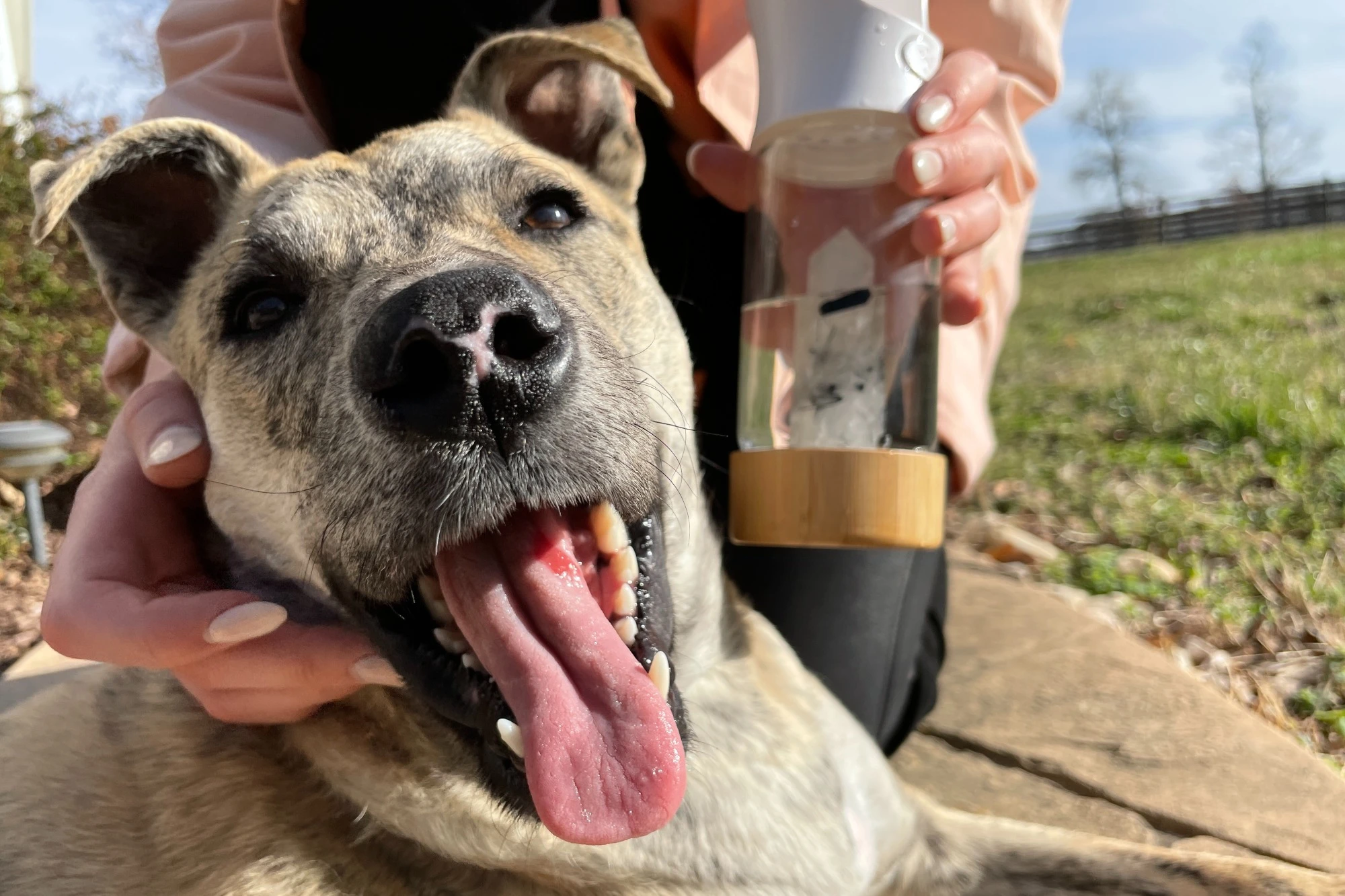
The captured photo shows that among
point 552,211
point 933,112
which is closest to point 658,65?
point 552,211

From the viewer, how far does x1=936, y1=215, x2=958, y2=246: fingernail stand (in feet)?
8.32

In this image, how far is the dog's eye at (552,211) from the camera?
2.38 metres

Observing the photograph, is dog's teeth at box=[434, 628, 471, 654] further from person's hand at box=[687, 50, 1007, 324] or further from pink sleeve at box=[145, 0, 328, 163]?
pink sleeve at box=[145, 0, 328, 163]

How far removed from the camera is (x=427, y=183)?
90.3 inches

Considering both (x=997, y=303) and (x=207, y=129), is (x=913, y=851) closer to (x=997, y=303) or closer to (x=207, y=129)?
(x=997, y=303)

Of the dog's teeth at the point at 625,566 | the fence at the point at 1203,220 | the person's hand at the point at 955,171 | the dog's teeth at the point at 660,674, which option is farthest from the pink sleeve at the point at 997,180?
the fence at the point at 1203,220

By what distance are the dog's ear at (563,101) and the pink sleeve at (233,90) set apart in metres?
0.69

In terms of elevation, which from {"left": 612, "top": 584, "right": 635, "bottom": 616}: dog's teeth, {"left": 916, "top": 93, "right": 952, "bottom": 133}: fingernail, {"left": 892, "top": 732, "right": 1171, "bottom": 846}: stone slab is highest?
{"left": 916, "top": 93, "right": 952, "bottom": 133}: fingernail

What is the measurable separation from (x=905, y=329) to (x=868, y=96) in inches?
29.4

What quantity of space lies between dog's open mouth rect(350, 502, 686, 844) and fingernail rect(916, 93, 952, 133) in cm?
125

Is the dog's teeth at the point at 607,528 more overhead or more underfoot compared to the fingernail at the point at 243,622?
Result: more overhead

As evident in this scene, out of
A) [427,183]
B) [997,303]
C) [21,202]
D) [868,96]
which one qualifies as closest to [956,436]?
[997,303]

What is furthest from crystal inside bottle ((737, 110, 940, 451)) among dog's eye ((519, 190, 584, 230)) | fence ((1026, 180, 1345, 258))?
fence ((1026, 180, 1345, 258))

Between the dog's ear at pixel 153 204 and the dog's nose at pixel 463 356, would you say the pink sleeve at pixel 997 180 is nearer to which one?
the dog's nose at pixel 463 356
